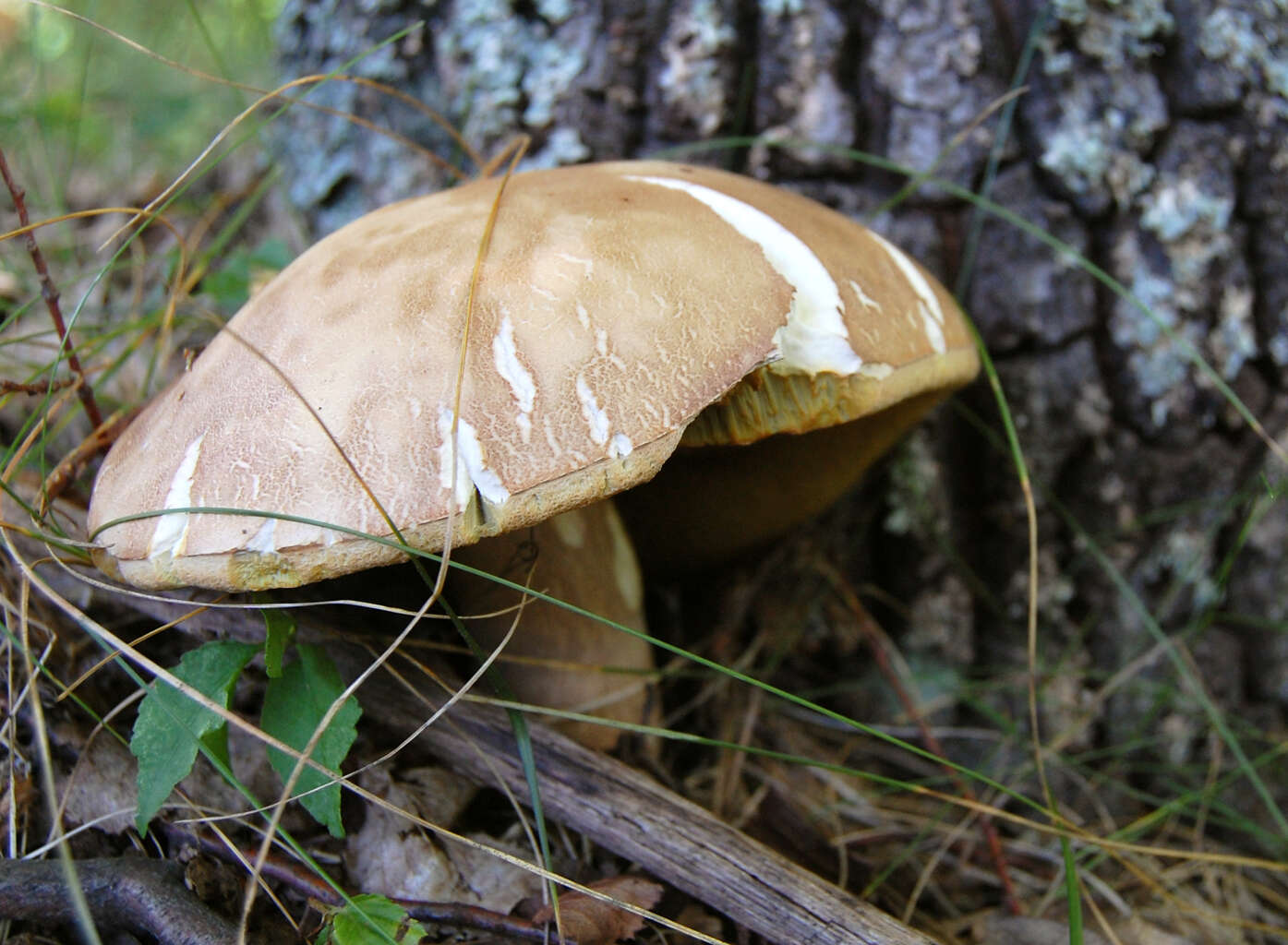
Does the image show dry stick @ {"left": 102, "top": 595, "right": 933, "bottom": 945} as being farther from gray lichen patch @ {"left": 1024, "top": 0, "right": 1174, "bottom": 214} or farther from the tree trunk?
gray lichen patch @ {"left": 1024, "top": 0, "right": 1174, "bottom": 214}

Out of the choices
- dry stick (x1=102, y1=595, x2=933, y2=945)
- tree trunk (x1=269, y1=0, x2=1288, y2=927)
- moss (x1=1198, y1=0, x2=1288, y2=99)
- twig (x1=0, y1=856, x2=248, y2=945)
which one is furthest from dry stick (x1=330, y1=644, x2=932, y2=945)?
moss (x1=1198, y1=0, x2=1288, y2=99)

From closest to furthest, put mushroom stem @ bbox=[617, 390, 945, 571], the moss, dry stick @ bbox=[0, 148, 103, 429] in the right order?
dry stick @ bbox=[0, 148, 103, 429]
mushroom stem @ bbox=[617, 390, 945, 571]
the moss

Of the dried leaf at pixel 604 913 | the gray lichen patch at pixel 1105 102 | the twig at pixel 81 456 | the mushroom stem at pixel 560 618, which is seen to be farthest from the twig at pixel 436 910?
the gray lichen patch at pixel 1105 102

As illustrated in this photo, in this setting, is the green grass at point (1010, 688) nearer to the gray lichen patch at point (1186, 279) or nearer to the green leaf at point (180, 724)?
the gray lichen patch at point (1186, 279)

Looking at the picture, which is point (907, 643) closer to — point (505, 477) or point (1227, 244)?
point (1227, 244)

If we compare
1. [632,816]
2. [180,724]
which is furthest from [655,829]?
[180,724]

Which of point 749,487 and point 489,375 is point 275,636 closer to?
point 489,375

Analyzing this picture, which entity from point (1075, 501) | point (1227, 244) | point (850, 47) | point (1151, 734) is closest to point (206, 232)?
point (850, 47)
